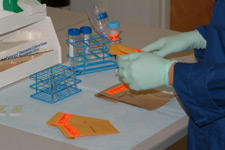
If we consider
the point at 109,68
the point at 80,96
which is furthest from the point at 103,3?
the point at 80,96

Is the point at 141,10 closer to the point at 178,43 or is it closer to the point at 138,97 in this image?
the point at 178,43

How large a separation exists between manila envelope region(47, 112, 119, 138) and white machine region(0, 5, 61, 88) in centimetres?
33

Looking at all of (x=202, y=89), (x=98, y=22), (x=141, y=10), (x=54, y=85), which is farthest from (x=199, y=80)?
(x=141, y=10)

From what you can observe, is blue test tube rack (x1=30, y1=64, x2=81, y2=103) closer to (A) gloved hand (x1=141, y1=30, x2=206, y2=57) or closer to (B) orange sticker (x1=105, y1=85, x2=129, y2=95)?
(B) orange sticker (x1=105, y1=85, x2=129, y2=95)

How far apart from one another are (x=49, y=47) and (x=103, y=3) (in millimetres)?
1917

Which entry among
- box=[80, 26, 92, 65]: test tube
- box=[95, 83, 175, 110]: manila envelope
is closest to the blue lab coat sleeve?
box=[95, 83, 175, 110]: manila envelope

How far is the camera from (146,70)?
126 cm

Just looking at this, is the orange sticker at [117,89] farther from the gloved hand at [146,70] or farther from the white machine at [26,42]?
the white machine at [26,42]

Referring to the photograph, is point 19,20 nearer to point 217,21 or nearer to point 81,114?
point 81,114

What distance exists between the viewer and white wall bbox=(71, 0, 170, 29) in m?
3.48

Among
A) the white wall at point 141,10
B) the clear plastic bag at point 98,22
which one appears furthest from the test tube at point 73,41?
the white wall at point 141,10

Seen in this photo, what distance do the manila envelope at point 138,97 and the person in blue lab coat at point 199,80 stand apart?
128 millimetres

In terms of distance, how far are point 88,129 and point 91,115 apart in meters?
0.10

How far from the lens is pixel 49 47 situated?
5.73 ft
